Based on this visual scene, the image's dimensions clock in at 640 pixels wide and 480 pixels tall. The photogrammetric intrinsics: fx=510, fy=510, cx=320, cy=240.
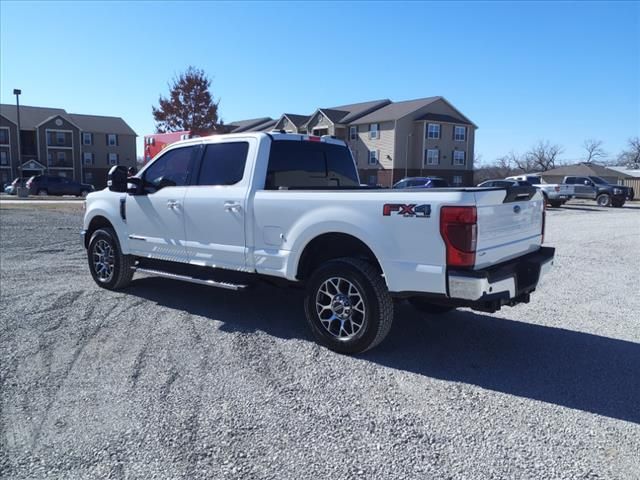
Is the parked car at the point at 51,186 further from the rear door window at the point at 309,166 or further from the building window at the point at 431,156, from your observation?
the rear door window at the point at 309,166

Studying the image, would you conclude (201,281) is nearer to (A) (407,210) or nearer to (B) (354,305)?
(B) (354,305)

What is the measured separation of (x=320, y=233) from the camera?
4.70m

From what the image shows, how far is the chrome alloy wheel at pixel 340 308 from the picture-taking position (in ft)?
15.1

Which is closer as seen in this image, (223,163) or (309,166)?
(223,163)

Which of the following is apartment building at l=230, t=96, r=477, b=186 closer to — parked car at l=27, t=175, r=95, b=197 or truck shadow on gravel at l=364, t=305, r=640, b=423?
parked car at l=27, t=175, r=95, b=197

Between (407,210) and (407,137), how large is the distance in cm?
4950

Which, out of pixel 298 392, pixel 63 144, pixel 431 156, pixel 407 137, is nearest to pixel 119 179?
pixel 298 392

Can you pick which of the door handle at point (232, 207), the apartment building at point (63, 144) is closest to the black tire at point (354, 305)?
the door handle at point (232, 207)

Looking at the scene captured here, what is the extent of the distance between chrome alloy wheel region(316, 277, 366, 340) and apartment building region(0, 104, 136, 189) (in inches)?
2484

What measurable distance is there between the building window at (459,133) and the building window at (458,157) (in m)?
1.25

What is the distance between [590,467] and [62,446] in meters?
3.14

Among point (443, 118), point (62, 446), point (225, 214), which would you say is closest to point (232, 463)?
point (62, 446)

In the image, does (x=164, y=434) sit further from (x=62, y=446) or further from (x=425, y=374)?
(x=425, y=374)

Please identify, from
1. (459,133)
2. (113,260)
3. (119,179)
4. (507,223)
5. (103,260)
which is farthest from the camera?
(459,133)
